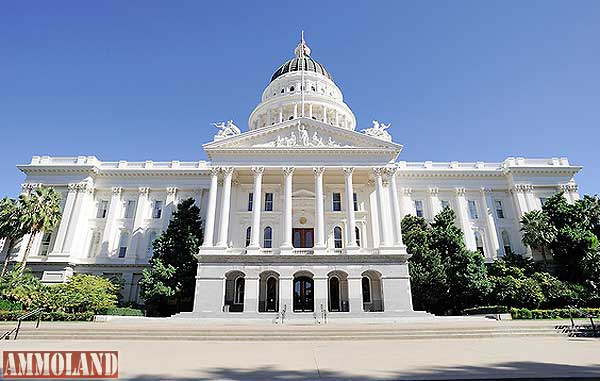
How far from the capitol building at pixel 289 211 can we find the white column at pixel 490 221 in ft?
0.51

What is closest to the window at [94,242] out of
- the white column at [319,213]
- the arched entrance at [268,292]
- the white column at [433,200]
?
the arched entrance at [268,292]

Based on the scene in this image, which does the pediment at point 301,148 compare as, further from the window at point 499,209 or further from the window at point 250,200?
the window at point 499,209

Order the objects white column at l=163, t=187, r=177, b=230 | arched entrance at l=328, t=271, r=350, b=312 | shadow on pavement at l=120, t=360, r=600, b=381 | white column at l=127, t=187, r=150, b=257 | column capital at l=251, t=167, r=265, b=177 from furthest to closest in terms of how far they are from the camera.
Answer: white column at l=163, t=187, r=177, b=230 → white column at l=127, t=187, r=150, b=257 → column capital at l=251, t=167, r=265, b=177 → arched entrance at l=328, t=271, r=350, b=312 → shadow on pavement at l=120, t=360, r=600, b=381

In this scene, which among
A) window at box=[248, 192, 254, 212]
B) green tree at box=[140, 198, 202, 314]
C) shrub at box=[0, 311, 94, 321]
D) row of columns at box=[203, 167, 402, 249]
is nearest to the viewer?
shrub at box=[0, 311, 94, 321]

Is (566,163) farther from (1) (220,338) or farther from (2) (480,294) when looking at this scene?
(1) (220,338)

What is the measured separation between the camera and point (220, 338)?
1628cm

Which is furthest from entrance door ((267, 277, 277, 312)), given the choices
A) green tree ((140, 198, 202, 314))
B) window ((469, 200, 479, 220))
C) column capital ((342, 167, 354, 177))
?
window ((469, 200, 479, 220))

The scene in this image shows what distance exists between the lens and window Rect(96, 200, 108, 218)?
130 feet

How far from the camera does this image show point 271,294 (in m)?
32.2

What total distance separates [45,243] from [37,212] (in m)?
7.07

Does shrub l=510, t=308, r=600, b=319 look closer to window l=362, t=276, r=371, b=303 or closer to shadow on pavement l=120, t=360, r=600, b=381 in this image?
window l=362, t=276, r=371, b=303

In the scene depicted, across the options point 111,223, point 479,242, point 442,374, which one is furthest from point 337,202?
point 442,374

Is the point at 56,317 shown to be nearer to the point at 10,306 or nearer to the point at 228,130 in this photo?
the point at 10,306

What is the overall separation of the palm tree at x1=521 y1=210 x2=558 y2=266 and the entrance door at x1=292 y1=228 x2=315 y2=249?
22370 millimetres
